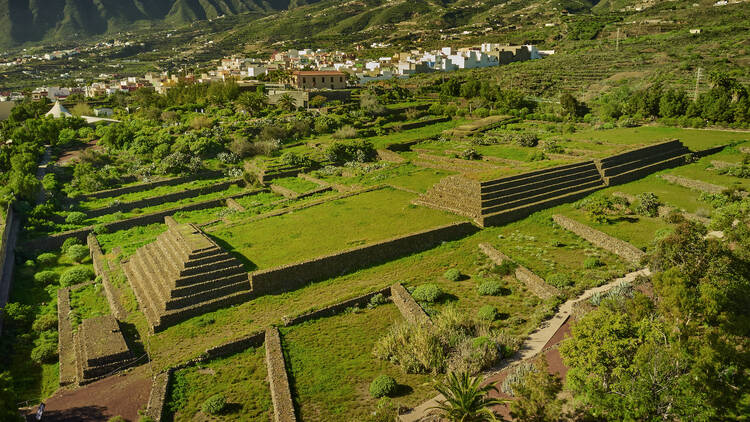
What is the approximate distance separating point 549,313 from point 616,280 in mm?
5296

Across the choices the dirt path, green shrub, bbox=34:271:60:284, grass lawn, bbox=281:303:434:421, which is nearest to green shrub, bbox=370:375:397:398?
grass lawn, bbox=281:303:434:421

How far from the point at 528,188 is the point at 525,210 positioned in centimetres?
226

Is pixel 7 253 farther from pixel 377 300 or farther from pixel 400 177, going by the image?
pixel 400 177

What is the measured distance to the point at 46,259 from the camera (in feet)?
93.2

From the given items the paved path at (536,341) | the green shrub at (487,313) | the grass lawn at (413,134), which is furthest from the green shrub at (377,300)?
the grass lawn at (413,134)

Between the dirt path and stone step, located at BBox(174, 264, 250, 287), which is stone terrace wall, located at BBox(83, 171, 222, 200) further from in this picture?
the dirt path

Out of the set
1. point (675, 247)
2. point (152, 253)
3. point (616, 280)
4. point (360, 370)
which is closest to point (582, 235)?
point (616, 280)

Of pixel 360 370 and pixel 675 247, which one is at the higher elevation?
pixel 675 247

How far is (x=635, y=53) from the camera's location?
98.2 metres

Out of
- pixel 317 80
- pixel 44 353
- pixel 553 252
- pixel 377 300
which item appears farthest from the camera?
pixel 317 80

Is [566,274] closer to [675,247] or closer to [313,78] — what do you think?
[675,247]

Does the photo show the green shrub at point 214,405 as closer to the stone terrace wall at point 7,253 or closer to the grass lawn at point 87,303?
the grass lawn at point 87,303

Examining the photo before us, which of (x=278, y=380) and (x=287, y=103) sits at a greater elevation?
(x=287, y=103)

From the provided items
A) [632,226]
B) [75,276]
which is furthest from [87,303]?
[632,226]
